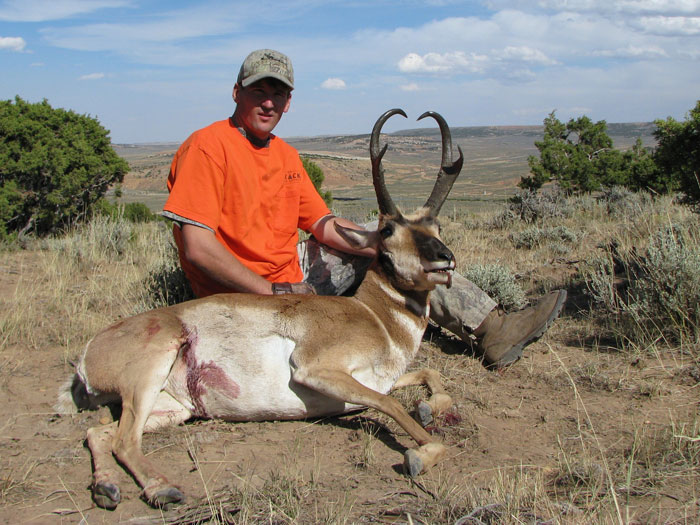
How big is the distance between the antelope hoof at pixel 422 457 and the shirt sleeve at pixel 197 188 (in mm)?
2335

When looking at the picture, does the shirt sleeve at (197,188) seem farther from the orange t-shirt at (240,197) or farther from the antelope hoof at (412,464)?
the antelope hoof at (412,464)

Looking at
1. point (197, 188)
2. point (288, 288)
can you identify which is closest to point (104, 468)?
point (288, 288)

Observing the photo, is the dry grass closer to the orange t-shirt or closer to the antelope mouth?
the antelope mouth

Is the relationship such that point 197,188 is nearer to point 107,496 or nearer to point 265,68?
point 265,68

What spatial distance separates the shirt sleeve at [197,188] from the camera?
487 centimetres

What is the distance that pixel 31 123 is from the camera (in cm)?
1130

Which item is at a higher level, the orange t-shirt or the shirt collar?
the shirt collar

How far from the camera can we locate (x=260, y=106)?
17.7 ft

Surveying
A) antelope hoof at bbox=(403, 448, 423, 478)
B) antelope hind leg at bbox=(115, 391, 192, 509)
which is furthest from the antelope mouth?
antelope hind leg at bbox=(115, 391, 192, 509)

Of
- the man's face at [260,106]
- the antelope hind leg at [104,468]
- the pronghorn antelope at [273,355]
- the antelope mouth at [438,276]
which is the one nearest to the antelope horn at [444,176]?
the pronghorn antelope at [273,355]

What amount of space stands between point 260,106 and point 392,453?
306 centimetres

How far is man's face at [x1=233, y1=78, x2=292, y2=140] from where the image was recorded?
212 inches

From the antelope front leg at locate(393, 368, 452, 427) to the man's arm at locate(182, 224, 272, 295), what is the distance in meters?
1.37

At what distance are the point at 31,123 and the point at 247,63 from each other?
25.1ft
